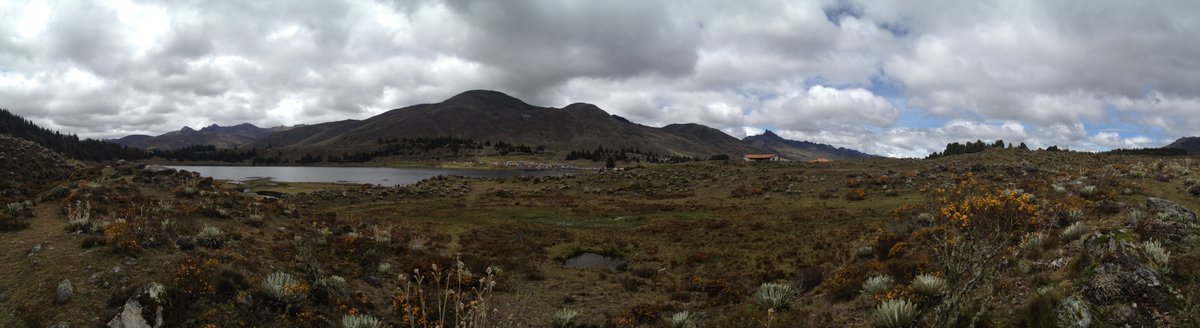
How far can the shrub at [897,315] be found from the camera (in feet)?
26.9

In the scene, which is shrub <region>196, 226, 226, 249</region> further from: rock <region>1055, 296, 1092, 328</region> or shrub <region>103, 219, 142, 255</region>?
rock <region>1055, 296, 1092, 328</region>

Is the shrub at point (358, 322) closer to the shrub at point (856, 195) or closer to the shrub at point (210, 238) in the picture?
the shrub at point (210, 238)

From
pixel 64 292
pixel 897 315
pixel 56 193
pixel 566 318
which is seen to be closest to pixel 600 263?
pixel 566 318

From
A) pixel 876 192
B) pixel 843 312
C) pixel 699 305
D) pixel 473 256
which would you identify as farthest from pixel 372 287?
pixel 876 192

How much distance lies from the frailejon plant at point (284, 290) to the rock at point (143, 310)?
1725mm

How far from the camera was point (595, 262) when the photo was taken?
72.3 ft

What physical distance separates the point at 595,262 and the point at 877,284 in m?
13.2

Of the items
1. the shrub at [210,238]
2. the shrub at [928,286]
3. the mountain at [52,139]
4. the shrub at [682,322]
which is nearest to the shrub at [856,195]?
the shrub at [928,286]

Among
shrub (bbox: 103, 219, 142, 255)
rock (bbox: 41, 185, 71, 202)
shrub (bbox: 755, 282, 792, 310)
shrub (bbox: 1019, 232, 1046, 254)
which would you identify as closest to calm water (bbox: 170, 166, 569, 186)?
rock (bbox: 41, 185, 71, 202)

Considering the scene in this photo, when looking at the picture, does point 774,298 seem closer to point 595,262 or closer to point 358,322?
point 358,322

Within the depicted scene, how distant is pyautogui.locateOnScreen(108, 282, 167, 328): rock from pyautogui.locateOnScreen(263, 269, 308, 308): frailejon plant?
1.73m

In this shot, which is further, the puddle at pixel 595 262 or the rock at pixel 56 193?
the puddle at pixel 595 262

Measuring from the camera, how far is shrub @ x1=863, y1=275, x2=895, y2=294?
10.6 m

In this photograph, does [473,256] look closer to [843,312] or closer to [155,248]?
[155,248]
